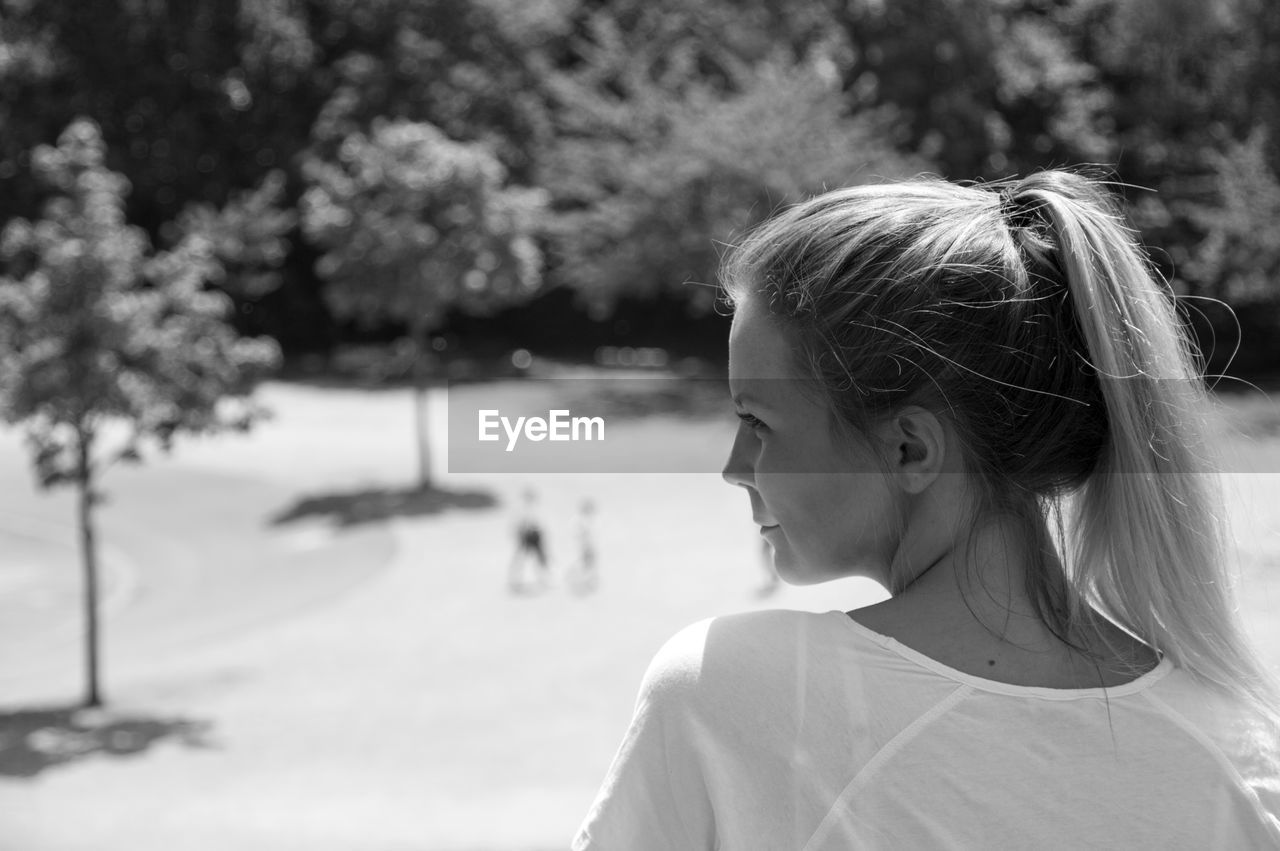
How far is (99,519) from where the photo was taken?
55.2 ft

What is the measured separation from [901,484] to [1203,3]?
79.6ft

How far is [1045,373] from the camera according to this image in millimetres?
935

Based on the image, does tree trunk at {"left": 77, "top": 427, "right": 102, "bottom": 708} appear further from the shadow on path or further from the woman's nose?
the woman's nose

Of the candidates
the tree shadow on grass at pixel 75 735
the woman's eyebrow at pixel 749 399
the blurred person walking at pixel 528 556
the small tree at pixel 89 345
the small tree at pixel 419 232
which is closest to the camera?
the woman's eyebrow at pixel 749 399

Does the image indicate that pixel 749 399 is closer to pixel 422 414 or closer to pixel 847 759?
pixel 847 759

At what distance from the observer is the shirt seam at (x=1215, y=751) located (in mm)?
875

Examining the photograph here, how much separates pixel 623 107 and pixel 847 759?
78.9ft

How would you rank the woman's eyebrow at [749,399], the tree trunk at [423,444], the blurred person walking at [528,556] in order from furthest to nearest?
the tree trunk at [423,444], the blurred person walking at [528,556], the woman's eyebrow at [749,399]

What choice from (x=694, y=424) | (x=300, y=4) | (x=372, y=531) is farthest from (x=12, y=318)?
(x=300, y=4)

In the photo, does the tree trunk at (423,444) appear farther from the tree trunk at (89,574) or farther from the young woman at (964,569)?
the young woman at (964,569)

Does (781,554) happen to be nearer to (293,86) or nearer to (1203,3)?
(1203,3)

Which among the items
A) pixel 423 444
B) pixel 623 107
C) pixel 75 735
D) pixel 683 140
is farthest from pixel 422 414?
pixel 623 107

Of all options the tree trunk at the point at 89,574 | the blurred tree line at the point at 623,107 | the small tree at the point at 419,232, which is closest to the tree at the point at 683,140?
the blurred tree line at the point at 623,107

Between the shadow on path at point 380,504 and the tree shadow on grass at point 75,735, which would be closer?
the tree shadow on grass at point 75,735
